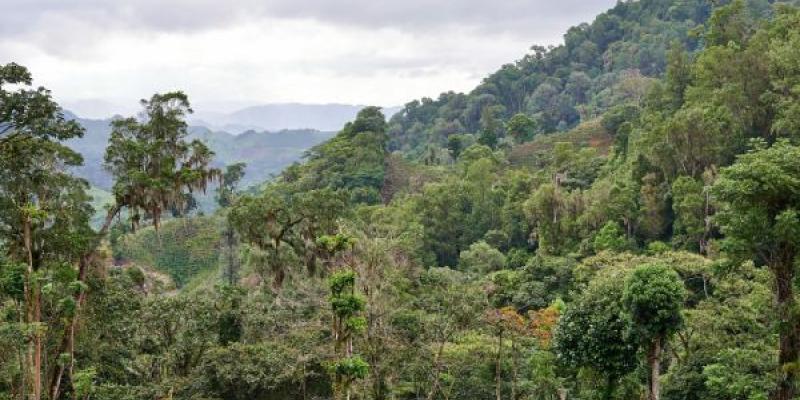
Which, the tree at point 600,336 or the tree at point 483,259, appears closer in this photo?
the tree at point 600,336

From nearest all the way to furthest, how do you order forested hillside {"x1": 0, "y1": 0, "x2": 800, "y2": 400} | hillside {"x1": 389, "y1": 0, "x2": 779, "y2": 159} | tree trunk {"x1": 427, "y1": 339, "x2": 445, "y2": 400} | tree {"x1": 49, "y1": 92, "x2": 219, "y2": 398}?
forested hillside {"x1": 0, "y1": 0, "x2": 800, "y2": 400}, tree {"x1": 49, "y1": 92, "x2": 219, "y2": 398}, tree trunk {"x1": 427, "y1": 339, "x2": 445, "y2": 400}, hillside {"x1": 389, "y1": 0, "x2": 779, "y2": 159}

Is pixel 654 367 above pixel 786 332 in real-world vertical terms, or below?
below

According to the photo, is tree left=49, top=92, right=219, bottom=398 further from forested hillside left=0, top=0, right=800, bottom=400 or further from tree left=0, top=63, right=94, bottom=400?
tree left=0, top=63, right=94, bottom=400

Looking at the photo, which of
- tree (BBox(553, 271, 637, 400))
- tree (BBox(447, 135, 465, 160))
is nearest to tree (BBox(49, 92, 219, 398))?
tree (BBox(553, 271, 637, 400))

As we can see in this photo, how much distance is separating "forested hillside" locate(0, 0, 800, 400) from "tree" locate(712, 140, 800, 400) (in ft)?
0.13

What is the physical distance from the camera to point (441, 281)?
26688mm

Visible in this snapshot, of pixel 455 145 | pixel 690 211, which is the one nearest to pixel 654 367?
pixel 690 211

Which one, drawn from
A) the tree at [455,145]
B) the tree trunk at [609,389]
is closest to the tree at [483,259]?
the tree trunk at [609,389]

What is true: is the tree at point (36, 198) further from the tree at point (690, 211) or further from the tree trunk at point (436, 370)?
the tree at point (690, 211)

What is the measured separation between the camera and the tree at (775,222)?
1189 cm

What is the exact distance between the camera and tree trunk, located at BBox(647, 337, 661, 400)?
14641 millimetres

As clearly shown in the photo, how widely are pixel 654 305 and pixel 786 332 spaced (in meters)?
2.49

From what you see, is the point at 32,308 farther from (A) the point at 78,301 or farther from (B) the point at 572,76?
(B) the point at 572,76

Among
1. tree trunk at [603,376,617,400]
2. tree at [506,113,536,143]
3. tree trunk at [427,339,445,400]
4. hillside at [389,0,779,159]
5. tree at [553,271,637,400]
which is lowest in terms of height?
tree trunk at [603,376,617,400]
